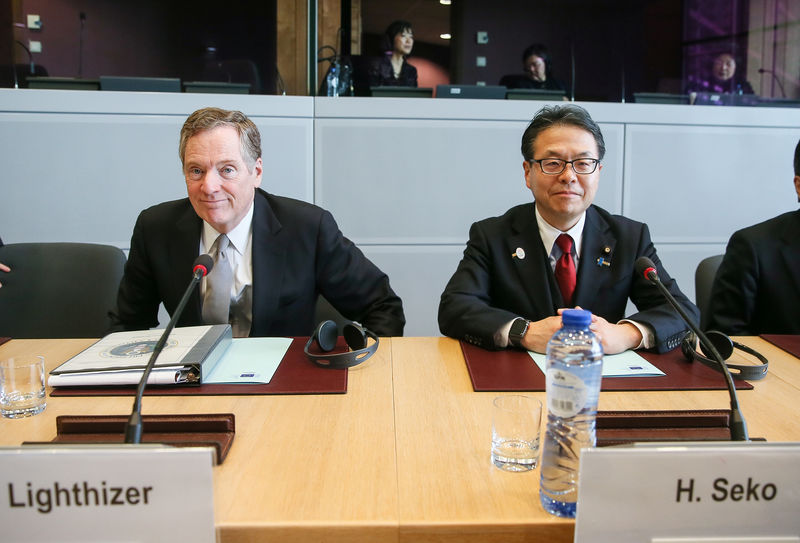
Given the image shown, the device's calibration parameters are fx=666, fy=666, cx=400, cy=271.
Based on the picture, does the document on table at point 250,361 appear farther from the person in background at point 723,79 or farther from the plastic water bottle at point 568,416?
the person in background at point 723,79

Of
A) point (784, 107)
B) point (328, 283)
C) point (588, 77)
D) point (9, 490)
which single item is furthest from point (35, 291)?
point (588, 77)

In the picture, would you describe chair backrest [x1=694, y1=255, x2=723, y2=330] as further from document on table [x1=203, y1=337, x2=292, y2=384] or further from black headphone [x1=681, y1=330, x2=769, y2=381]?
document on table [x1=203, y1=337, x2=292, y2=384]

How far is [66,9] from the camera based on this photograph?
19.3 ft

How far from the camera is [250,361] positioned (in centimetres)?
146

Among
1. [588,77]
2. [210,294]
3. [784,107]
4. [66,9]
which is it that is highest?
[66,9]

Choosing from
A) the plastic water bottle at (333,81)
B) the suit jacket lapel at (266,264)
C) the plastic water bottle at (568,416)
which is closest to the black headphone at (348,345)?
the suit jacket lapel at (266,264)

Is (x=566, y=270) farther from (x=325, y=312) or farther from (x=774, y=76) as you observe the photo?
(x=774, y=76)

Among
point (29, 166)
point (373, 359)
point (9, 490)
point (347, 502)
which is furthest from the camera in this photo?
point (29, 166)

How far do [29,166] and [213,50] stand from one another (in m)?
3.06

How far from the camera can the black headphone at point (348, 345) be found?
4.68 feet

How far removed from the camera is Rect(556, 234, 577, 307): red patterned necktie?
1902 millimetres

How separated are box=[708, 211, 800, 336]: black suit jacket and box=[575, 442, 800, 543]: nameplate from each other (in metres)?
1.33

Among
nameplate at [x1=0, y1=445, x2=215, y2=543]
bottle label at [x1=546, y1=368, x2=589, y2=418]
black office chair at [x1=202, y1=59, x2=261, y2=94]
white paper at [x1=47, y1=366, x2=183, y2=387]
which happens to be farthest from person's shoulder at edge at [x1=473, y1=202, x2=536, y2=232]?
black office chair at [x1=202, y1=59, x2=261, y2=94]

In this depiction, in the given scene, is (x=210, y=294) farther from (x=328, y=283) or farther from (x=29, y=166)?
(x=29, y=166)
